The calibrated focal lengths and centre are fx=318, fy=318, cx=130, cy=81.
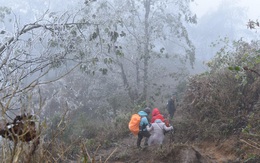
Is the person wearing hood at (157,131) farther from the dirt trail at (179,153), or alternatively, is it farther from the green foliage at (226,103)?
the green foliage at (226,103)

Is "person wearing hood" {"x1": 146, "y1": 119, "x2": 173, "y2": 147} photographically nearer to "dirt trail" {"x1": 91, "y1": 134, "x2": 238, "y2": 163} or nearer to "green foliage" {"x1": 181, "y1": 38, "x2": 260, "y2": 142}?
"dirt trail" {"x1": 91, "y1": 134, "x2": 238, "y2": 163}

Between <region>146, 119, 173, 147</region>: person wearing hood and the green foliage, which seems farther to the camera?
the green foliage

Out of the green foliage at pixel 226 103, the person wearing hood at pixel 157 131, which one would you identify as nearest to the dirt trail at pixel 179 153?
the person wearing hood at pixel 157 131

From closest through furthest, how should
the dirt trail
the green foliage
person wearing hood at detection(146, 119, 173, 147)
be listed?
1. the dirt trail
2. person wearing hood at detection(146, 119, 173, 147)
3. the green foliage

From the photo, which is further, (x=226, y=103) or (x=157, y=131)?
(x=226, y=103)

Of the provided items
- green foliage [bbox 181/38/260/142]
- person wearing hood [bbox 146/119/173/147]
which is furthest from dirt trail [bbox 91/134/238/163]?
green foliage [bbox 181/38/260/142]

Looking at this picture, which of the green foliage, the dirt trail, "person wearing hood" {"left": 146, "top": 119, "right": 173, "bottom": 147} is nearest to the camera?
the dirt trail

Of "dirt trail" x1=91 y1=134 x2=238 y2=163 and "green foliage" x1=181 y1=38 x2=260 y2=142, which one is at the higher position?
"green foliage" x1=181 y1=38 x2=260 y2=142

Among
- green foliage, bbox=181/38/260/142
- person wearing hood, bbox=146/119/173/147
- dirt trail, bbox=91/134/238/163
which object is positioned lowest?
dirt trail, bbox=91/134/238/163

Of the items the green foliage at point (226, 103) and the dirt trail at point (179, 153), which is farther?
the green foliage at point (226, 103)

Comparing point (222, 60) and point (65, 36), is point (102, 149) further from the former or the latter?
point (222, 60)

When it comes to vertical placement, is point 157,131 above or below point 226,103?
below

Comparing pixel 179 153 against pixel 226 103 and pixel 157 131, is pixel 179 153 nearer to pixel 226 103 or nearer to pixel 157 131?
pixel 157 131

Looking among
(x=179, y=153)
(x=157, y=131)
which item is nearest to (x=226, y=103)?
(x=157, y=131)
